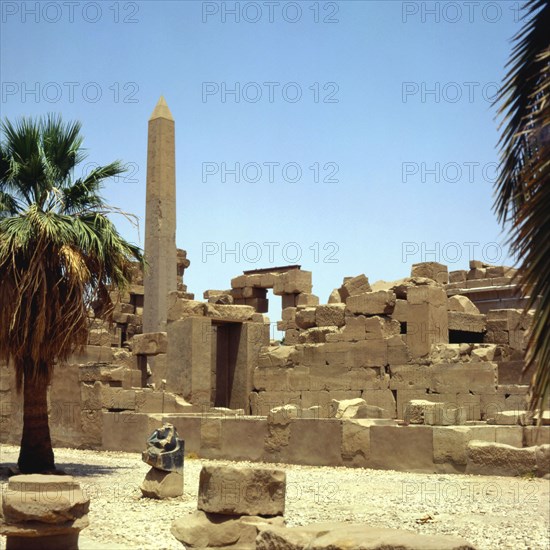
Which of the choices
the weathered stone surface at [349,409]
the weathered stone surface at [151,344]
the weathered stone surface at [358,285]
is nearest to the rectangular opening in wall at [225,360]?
the weathered stone surface at [151,344]

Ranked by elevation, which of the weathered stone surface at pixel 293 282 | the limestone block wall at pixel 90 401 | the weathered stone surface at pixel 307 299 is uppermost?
the weathered stone surface at pixel 293 282

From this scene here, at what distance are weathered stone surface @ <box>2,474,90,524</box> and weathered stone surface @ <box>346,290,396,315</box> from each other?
1060cm

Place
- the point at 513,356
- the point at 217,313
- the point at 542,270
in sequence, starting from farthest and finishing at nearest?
1. the point at 217,313
2. the point at 513,356
3. the point at 542,270

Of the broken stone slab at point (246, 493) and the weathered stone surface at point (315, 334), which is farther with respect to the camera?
the weathered stone surface at point (315, 334)

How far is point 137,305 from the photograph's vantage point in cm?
3422

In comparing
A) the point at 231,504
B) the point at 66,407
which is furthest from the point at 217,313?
the point at 231,504

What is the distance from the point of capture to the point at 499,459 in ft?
36.2

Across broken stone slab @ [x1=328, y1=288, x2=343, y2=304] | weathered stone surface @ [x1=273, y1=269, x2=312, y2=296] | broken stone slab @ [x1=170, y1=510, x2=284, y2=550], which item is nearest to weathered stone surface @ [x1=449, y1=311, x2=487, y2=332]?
broken stone slab @ [x1=328, y1=288, x2=343, y2=304]

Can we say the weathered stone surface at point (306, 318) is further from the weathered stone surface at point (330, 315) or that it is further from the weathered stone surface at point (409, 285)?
the weathered stone surface at point (409, 285)

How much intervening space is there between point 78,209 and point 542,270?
30.9 feet

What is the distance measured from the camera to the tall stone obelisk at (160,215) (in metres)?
27.4

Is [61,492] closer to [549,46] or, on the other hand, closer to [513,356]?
[549,46]

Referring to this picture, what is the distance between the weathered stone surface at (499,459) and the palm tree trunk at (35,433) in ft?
19.8

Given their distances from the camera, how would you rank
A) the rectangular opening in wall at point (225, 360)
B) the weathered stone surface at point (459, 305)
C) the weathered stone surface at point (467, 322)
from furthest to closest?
the rectangular opening in wall at point (225, 360), the weathered stone surface at point (459, 305), the weathered stone surface at point (467, 322)
